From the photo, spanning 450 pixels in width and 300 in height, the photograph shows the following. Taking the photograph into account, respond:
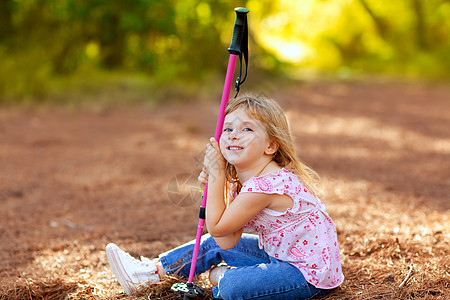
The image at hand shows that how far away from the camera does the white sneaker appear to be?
100 inches

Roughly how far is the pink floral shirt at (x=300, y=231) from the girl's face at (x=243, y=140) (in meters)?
0.10

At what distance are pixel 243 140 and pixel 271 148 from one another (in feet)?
0.51

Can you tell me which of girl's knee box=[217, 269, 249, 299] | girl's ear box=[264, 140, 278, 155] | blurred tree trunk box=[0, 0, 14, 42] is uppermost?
blurred tree trunk box=[0, 0, 14, 42]

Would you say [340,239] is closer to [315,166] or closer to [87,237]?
[87,237]

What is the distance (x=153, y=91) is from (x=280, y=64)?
3798mm

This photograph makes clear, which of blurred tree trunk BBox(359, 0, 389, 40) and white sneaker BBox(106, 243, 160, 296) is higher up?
blurred tree trunk BBox(359, 0, 389, 40)

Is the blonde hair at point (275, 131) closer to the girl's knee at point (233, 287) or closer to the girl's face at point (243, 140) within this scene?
the girl's face at point (243, 140)

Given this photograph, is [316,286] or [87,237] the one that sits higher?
[316,286]

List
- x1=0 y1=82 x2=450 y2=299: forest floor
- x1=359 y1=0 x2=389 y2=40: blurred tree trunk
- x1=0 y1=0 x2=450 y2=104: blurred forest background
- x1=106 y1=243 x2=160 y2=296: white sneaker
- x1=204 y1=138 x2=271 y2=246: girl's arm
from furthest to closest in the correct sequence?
x1=359 y1=0 x2=389 y2=40: blurred tree trunk → x1=0 y1=0 x2=450 y2=104: blurred forest background → x1=0 y1=82 x2=450 y2=299: forest floor → x1=106 y1=243 x2=160 y2=296: white sneaker → x1=204 y1=138 x2=271 y2=246: girl's arm

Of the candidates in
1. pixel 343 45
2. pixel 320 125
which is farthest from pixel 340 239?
pixel 343 45

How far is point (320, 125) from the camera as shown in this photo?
7.94m

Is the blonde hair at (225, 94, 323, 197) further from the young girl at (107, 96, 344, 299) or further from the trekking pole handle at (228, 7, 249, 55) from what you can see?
the trekking pole handle at (228, 7, 249, 55)

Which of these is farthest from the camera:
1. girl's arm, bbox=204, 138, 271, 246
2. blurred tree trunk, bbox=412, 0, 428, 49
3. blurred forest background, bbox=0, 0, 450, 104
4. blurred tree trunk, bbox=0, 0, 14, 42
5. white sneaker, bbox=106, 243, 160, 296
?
blurred tree trunk, bbox=412, 0, 428, 49

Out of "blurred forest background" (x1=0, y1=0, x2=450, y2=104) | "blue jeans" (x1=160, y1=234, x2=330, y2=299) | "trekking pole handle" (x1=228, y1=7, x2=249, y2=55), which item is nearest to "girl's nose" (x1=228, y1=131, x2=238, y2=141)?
"trekking pole handle" (x1=228, y1=7, x2=249, y2=55)
